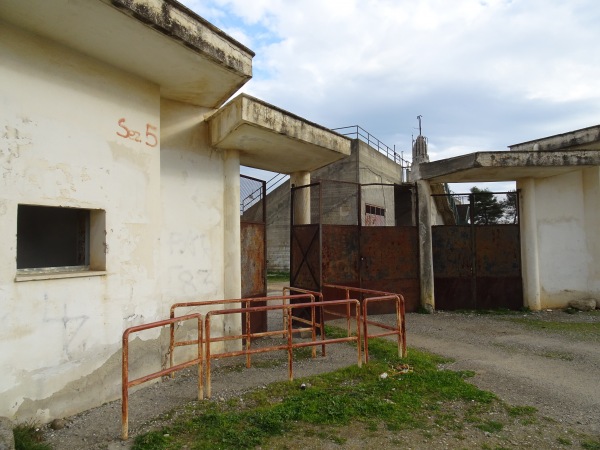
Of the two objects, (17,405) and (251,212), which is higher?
(251,212)

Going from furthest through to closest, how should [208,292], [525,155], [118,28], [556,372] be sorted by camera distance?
[525,155], [208,292], [556,372], [118,28]

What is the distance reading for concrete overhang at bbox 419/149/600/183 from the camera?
8.84 meters

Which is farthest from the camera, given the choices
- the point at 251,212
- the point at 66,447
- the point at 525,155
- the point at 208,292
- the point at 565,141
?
the point at 251,212

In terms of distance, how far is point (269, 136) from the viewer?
19.8 ft

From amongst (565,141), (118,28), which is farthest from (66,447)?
(565,141)

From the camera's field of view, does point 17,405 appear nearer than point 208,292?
Yes

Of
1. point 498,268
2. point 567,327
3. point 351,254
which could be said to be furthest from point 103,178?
point 498,268

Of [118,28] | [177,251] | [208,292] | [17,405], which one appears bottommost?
[17,405]

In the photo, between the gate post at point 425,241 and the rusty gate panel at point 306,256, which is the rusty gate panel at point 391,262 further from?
the rusty gate panel at point 306,256

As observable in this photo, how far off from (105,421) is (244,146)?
13.6 feet

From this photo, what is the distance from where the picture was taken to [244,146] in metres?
6.35

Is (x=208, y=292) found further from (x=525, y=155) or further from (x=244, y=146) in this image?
(x=525, y=155)

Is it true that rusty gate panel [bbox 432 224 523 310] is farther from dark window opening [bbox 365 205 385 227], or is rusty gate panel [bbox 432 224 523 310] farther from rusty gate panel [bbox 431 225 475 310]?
dark window opening [bbox 365 205 385 227]

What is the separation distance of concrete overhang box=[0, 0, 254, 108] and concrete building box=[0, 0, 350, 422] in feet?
0.05
